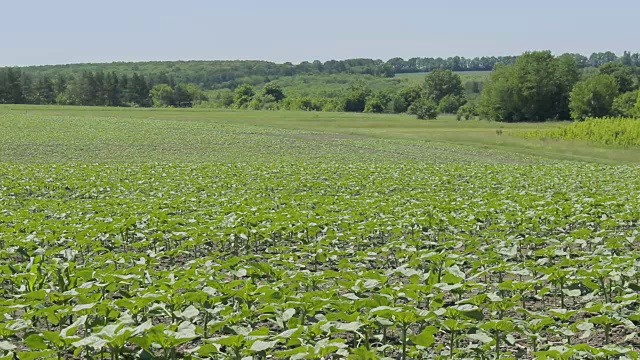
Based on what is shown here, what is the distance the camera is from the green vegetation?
50094 millimetres

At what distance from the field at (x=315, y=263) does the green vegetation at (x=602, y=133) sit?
27021 mm

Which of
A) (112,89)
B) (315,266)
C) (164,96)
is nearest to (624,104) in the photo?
(112,89)

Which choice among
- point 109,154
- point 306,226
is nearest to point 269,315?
point 306,226

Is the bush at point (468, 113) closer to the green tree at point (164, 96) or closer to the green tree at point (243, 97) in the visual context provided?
the green tree at point (243, 97)

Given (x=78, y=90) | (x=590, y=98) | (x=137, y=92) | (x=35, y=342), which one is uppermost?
(x=590, y=98)

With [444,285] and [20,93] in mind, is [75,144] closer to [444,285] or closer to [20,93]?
[444,285]

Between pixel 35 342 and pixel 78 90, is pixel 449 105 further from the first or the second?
pixel 35 342

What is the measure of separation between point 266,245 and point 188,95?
157m

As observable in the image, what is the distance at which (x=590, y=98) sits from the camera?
9000 cm

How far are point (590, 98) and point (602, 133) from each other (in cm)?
4030

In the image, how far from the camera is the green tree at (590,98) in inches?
3556

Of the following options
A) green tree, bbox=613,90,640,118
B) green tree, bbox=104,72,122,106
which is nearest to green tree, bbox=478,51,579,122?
green tree, bbox=613,90,640,118

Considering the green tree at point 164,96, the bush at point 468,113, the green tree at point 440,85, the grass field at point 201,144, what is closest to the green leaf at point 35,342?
the grass field at point 201,144

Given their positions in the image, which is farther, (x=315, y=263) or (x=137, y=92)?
(x=137, y=92)
